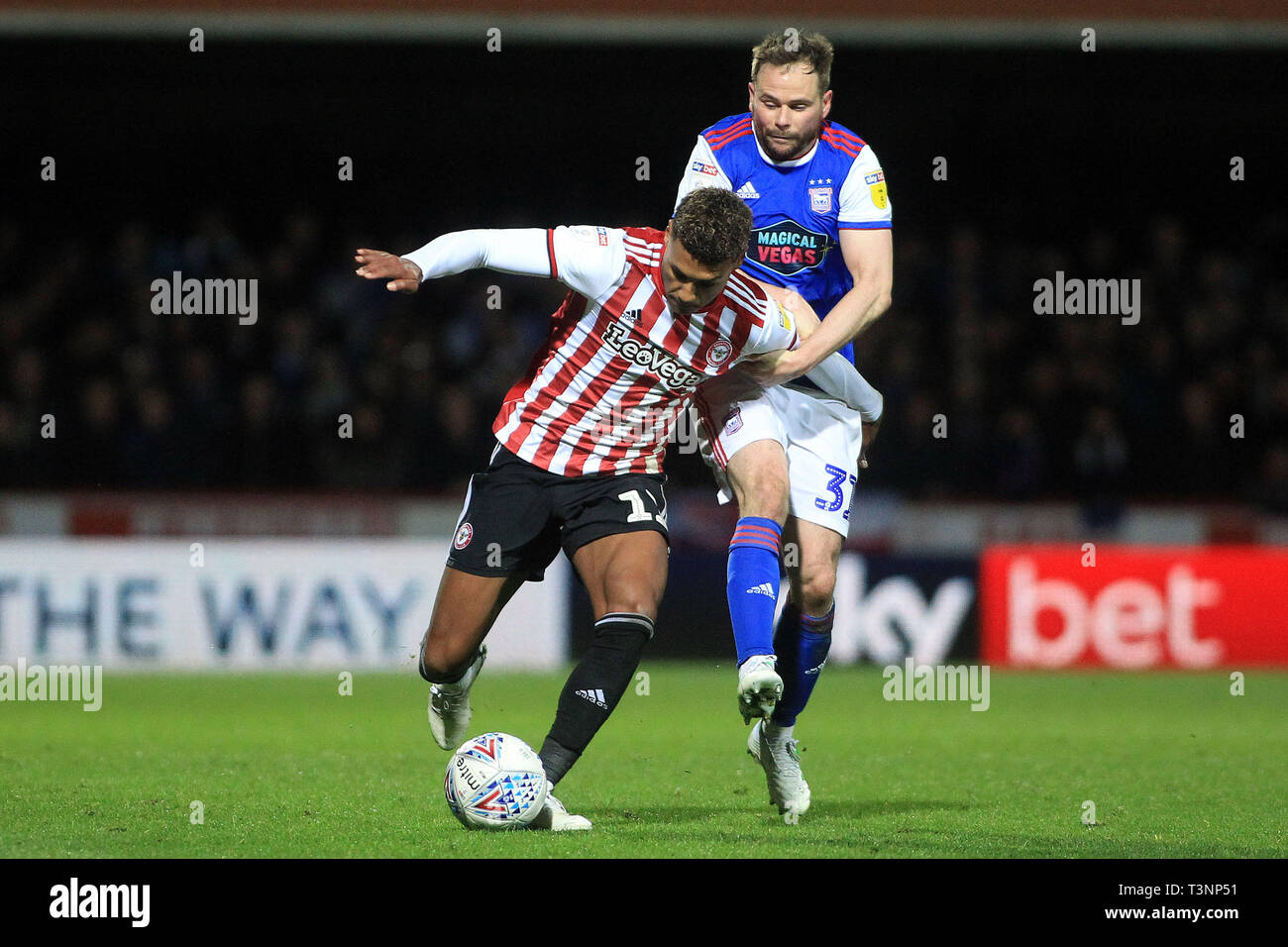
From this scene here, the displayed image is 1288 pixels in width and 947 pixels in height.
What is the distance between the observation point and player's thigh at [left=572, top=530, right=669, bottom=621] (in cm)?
573

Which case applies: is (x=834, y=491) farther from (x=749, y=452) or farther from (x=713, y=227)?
(x=713, y=227)

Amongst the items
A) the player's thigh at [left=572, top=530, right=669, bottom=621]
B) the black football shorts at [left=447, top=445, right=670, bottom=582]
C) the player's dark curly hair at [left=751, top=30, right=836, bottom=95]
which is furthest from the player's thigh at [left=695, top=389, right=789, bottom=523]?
the player's dark curly hair at [left=751, top=30, right=836, bottom=95]

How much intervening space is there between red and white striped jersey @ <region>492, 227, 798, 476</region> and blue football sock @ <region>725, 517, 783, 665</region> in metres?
0.44

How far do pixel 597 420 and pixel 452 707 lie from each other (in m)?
1.34

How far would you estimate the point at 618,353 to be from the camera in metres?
5.95

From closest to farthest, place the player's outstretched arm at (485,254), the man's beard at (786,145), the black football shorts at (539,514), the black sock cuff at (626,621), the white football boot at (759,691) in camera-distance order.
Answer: the white football boot at (759,691) → the player's outstretched arm at (485,254) → the black sock cuff at (626,621) → the black football shorts at (539,514) → the man's beard at (786,145)

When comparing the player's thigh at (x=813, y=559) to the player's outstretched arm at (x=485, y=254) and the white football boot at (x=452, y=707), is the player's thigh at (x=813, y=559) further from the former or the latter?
the player's outstretched arm at (x=485, y=254)

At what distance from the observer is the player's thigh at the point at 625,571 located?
5734mm

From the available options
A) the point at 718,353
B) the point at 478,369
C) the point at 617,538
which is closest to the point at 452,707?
the point at 617,538

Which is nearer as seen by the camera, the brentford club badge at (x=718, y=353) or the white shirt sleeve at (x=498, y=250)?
the white shirt sleeve at (x=498, y=250)

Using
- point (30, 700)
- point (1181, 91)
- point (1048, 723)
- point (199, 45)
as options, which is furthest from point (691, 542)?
point (1181, 91)

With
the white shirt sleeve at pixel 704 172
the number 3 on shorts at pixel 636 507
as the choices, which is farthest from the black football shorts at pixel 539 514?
the white shirt sleeve at pixel 704 172

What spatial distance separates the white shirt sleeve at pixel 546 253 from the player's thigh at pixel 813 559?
1.26m
